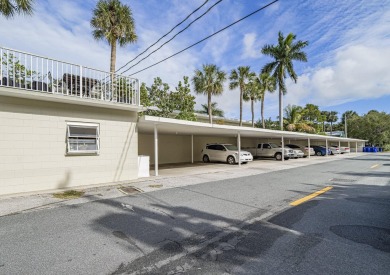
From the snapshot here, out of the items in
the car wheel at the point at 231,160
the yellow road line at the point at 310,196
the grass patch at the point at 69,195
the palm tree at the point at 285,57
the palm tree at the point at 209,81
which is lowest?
the yellow road line at the point at 310,196

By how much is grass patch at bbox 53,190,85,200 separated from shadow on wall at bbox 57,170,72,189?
0.75m

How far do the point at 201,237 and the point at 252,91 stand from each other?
1146 inches

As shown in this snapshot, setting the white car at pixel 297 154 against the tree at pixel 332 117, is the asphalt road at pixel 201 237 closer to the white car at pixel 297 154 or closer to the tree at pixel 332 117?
the white car at pixel 297 154

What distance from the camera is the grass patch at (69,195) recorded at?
690cm

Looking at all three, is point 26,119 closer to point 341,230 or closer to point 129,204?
point 129,204

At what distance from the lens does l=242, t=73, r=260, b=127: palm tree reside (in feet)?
100

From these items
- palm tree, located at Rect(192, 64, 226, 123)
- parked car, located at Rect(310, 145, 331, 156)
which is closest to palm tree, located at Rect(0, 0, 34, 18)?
palm tree, located at Rect(192, 64, 226, 123)

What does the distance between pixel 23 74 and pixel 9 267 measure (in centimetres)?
655

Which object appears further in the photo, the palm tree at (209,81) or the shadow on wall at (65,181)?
the palm tree at (209,81)

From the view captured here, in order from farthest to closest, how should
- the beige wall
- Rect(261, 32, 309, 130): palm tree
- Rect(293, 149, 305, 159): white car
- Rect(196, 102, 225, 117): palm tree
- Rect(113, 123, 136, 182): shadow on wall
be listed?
Rect(196, 102, 225, 117): palm tree < Rect(261, 32, 309, 130): palm tree < Rect(293, 149, 305, 159): white car < Rect(113, 123, 136, 182): shadow on wall < the beige wall

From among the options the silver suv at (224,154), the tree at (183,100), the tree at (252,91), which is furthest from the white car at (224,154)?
the tree at (252,91)

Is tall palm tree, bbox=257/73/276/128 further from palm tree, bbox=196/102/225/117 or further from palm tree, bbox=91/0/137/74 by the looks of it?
palm tree, bbox=91/0/137/74

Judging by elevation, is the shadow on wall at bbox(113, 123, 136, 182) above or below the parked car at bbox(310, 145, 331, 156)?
above

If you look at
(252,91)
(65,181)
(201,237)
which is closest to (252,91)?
(252,91)
